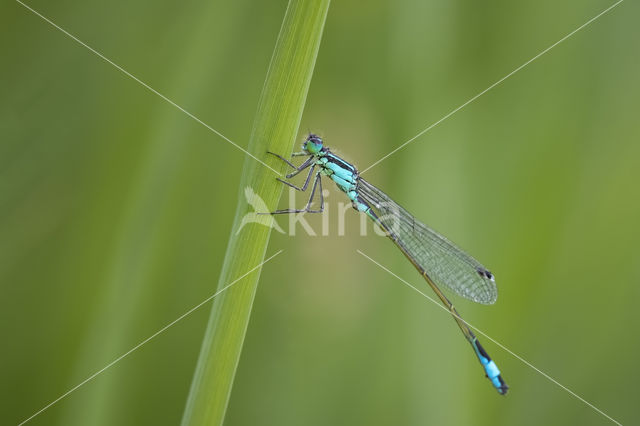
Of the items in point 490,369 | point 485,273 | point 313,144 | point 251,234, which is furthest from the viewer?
point 313,144

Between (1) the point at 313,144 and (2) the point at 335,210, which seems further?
(2) the point at 335,210

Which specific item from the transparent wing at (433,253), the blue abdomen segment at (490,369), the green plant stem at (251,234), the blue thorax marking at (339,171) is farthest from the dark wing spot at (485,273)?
the green plant stem at (251,234)

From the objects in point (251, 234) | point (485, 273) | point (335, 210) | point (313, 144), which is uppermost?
point (313, 144)

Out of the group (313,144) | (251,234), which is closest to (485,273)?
(313,144)

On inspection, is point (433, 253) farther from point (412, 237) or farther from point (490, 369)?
point (490, 369)

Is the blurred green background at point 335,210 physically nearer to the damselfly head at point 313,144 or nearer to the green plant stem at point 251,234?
the damselfly head at point 313,144

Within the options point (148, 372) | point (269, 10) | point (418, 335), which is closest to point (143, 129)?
point (269, 10)

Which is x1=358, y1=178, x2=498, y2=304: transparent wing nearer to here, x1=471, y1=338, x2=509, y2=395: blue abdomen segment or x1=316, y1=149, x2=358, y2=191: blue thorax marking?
x1=316, y1=149, x2=358, y2=191: blue thorax marking
